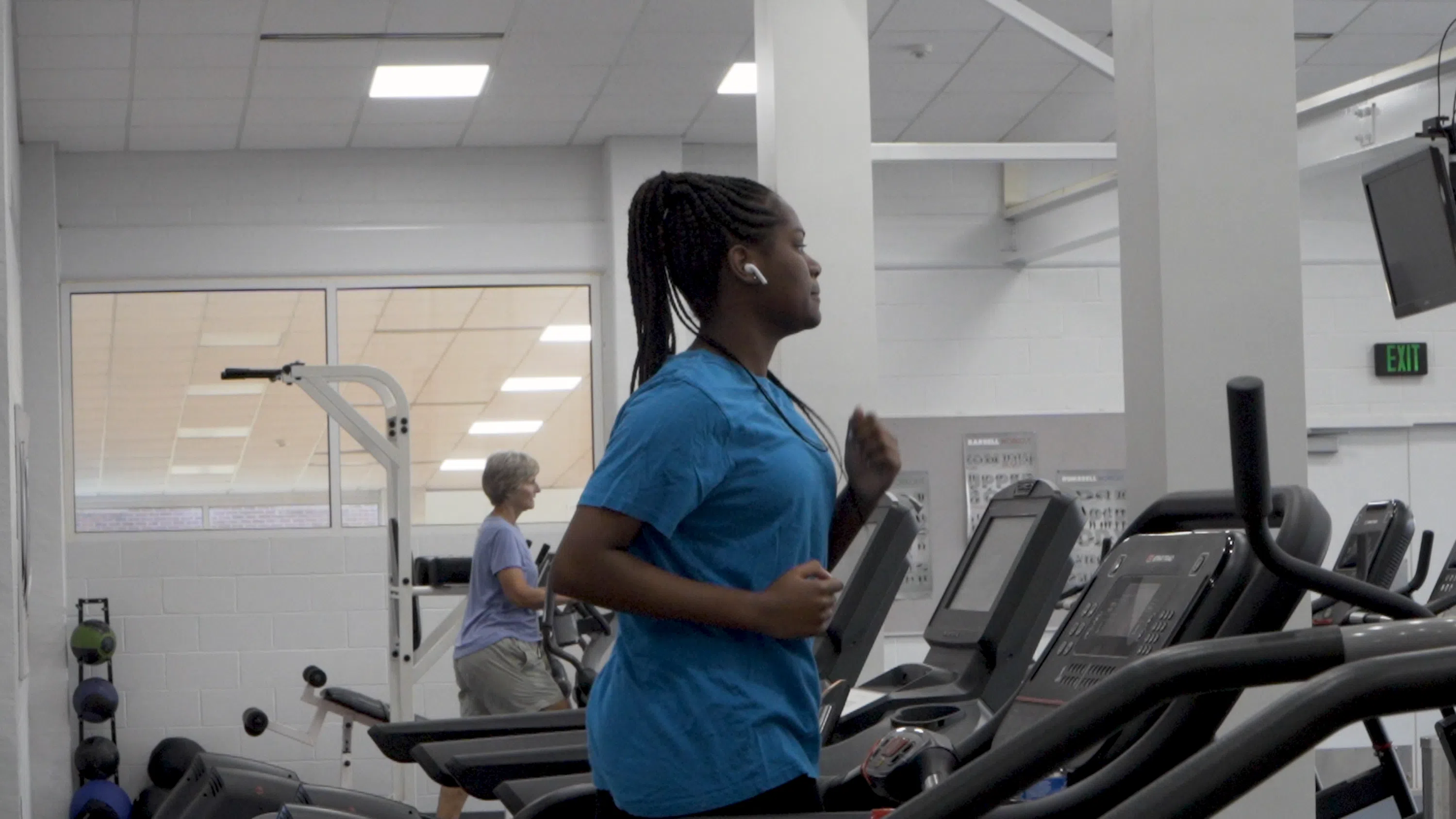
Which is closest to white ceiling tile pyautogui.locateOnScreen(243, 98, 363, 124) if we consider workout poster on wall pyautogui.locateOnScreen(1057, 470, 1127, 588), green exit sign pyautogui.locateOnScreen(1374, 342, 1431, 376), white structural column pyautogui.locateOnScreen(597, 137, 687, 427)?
white structural column pyautogui.locateOnScreen(597, 137, 687, 427)

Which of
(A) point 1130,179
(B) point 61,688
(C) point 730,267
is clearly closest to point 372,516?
(B) point 61,688

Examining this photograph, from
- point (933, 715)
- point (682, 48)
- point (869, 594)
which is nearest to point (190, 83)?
point (682, 48)

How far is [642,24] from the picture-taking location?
19.6 ft

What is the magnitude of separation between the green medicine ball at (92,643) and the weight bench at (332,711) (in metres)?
1.13

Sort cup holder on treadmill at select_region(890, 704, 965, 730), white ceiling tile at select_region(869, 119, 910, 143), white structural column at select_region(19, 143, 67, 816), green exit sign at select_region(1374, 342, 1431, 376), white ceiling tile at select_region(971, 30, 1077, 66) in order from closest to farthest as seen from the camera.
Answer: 1. cup holder on treadmill at select_region(890, 704, 965, 730)
2. white ceiling tile at select_region(971, 30, 1077, 66)
3. white structural column at select_region(19, 143, 67, 816)
4. white ceiling tile at select_region(869, 119, 910, 143)
5. green exit sign at select_region(1374, 342, 1431, 376)

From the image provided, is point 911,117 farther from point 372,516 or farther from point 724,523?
point 724,523

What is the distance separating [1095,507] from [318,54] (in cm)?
417

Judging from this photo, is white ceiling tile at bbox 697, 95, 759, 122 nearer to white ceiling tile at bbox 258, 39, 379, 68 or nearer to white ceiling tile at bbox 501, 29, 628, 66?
white ceiling tile at bbox 501, 29, 628, 66

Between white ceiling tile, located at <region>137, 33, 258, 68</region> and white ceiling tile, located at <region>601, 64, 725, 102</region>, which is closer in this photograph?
white ceiling tile, located at <region>137, 33, 258, 68</region>

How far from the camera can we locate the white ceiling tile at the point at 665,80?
6562 mm

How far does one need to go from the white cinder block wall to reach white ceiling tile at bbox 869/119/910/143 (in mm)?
206

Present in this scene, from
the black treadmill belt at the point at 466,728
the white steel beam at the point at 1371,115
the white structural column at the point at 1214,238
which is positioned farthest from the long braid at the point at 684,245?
the white steel beam at the point at 1371,115

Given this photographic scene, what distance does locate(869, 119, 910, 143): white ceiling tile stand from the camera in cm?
754

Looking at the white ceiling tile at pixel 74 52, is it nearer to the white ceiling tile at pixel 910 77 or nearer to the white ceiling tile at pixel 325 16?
the white ceiling tile at pixel 325 16
